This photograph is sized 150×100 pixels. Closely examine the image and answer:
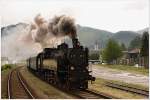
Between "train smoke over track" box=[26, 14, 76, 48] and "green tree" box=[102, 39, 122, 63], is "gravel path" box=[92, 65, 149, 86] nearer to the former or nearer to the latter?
"green tree" box=[102, 39, 122, 63]

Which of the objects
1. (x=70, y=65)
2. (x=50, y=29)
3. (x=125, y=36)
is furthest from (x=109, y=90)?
(x=50, y=29)

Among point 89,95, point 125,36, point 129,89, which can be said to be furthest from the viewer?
point 129,89

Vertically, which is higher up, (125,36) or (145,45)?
(125,36)

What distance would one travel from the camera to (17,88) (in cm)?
1509

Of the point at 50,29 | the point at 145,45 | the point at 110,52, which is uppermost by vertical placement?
the point at 50,29

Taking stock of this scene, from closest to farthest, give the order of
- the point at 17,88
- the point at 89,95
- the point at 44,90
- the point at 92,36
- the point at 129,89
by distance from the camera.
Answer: the point at 89,95 < the point at 92,36 < the point at 129,89 < the point at 44,90 < the point at 17,88

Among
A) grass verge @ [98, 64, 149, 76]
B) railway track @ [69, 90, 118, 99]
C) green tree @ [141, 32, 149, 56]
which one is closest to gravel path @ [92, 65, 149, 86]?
grass verge @ [98, 64, 149, 76]

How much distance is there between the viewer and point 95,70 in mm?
14727

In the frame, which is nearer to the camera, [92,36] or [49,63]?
[92,36]

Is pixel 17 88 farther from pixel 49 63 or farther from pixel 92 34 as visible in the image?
pixel 92 34

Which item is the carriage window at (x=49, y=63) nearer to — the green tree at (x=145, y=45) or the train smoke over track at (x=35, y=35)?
the train smoke over track at (x=35, y=35)

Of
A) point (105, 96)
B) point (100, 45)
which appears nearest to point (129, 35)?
point (100, 45)

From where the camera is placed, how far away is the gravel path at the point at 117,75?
14.2m

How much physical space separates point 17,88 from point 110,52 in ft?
9.60
